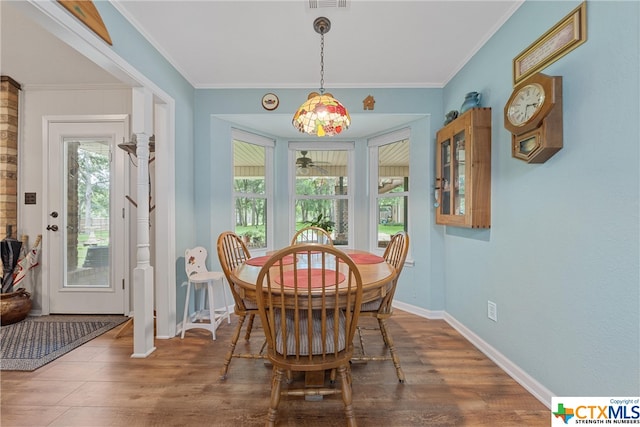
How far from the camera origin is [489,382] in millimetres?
1822

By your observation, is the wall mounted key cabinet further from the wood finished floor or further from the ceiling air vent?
the ceiling air vent

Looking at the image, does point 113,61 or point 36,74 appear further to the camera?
point 36,74

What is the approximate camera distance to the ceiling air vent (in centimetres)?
180

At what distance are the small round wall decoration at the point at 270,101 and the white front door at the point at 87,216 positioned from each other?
4.88 feet

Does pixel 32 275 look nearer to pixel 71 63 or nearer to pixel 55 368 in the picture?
pixel 55 368

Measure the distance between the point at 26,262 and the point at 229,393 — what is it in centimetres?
276

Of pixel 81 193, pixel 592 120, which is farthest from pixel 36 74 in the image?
pixel 592 120

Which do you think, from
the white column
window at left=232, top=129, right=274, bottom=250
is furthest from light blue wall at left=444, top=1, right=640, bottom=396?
the white column

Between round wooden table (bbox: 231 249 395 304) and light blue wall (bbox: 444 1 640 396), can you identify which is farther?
round wooden table (bbox: 231 249 395 304)

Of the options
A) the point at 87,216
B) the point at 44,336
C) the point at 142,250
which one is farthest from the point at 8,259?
the point at 142,250

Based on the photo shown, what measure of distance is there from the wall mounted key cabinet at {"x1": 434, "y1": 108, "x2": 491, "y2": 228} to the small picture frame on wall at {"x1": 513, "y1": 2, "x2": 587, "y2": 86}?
0.39 metres

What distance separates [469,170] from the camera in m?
2.24

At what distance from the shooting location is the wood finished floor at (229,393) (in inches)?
59.4

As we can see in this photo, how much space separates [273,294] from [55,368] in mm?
1899
